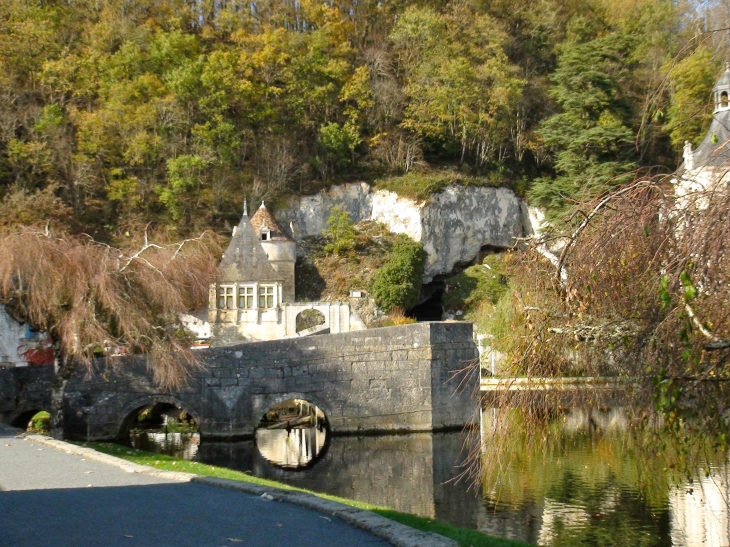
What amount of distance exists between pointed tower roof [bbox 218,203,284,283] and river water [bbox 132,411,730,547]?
1569 cm

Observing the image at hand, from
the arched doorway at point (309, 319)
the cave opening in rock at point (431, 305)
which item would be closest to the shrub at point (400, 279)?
the arched doorway at point (309, 319)

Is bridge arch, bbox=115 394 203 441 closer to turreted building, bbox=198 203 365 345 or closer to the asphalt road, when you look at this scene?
the asphalt road

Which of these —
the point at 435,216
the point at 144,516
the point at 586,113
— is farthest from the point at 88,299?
the point at 586,113

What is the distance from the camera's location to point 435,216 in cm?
4441

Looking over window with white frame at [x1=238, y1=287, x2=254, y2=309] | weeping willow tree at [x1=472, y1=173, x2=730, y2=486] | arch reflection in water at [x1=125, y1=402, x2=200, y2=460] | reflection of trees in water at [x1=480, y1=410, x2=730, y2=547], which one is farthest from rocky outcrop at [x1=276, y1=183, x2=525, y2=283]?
weeping willow tree at [x1=472, y1=173, x2=730, y2=486]

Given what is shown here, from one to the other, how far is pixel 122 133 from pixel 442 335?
972 inches

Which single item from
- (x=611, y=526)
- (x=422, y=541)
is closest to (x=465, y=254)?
(x=611, y=526)

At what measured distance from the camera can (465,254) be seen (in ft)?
148

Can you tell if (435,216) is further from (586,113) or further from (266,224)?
(586,113)

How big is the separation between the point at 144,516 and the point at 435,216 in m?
36.6

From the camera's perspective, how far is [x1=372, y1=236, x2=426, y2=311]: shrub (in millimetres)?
39469

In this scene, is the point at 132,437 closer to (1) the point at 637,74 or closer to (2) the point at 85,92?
(2) the point at 85,92

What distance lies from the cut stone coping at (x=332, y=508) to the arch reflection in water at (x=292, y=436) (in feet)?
22.8

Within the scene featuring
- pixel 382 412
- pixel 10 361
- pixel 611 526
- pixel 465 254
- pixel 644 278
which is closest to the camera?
pixel 644 278
